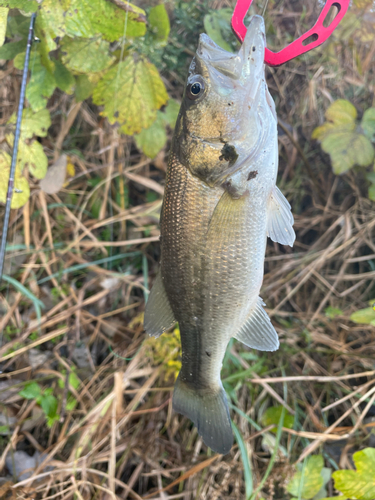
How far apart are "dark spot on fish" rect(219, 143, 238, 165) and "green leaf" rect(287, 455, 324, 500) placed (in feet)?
6.31

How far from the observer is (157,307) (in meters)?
1.47

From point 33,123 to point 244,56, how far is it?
1.31 metres

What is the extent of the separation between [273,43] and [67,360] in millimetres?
2918

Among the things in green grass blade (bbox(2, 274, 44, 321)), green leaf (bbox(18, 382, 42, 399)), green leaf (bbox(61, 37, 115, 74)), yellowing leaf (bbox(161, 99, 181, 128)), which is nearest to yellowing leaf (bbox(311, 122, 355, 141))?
yellowing leaf (bbox(161, 99, 181, 128))

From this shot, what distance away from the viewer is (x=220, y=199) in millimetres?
1317

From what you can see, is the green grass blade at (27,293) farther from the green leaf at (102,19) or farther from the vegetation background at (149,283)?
the green leaf at (102,19)

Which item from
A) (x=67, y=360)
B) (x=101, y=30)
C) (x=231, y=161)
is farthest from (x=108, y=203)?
(x=231, y=161)

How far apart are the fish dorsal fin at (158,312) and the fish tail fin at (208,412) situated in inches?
11.3

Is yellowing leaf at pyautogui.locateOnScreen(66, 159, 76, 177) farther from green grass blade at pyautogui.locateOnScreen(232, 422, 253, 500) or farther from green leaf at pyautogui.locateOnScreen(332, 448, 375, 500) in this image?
green leaf at pyautogui.locateOnScreen(332, 448, 375, 500)

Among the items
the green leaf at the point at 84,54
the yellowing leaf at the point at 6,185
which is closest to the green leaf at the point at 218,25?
the green leaf at the point at 84,54

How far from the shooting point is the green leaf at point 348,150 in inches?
85.5

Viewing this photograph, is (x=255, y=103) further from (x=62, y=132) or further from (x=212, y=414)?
(x=62, y=132)

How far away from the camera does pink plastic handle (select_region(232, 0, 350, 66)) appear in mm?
1139

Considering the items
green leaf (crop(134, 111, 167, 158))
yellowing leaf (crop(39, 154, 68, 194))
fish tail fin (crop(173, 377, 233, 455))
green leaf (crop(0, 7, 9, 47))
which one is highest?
green leaf (crop(0, 7, 9, 47))
